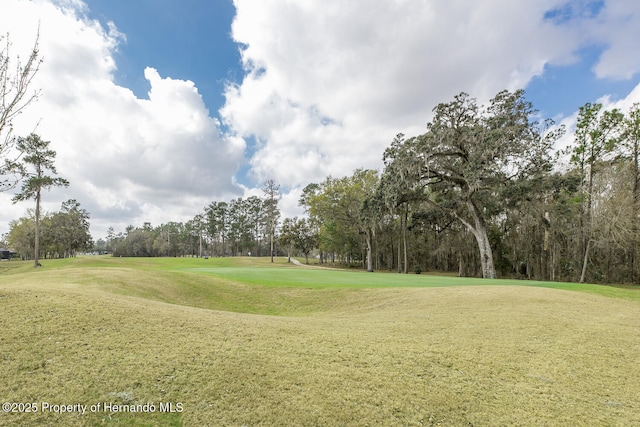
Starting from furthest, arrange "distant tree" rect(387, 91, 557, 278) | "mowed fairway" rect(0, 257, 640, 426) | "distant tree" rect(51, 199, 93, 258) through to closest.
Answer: "distant tree" rect(51, 199, 93, 258) → "distant tree" rect(387, 91, 557, 278) → "mowed fairway" rect(0, 257, 640, 426)

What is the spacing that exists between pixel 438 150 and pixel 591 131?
524 inches

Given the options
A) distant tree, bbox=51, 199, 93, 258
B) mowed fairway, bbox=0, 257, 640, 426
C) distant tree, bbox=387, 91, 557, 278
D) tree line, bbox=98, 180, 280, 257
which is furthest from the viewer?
tree line, bbox=98, 180, 280, 257

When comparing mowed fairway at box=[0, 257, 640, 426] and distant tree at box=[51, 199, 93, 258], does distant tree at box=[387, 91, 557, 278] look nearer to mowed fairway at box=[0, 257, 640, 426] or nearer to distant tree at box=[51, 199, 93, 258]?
mowed fairway at box=[0, 257, 640, 426]

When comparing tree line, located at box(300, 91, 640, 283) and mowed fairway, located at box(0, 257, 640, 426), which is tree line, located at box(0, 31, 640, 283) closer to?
tree line, located at box(300, 91, 640, 283)

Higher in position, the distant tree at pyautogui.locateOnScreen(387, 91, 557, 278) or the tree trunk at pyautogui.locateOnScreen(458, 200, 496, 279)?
the distant tree at pyautogui.locateOnScreen(387, 91, 557, 278)

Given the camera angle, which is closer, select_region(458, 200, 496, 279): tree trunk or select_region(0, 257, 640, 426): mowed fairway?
select_region(0, 257, 640, 426): mowed fairway

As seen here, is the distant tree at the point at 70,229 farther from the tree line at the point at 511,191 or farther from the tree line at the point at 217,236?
the tree line at the point at 511,191

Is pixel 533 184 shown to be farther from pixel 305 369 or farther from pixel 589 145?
pixel 305 369

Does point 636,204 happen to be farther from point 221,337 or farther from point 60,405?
point 60,405

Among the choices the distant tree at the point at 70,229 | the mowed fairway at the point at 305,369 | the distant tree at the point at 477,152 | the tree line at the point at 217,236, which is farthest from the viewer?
the tree line at the point at 217,236

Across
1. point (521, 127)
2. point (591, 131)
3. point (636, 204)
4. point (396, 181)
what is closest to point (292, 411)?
point (396, 181)

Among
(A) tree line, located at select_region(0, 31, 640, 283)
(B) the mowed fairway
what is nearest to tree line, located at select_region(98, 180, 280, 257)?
(A) tree line, located at select_region(0, 31, 640, 283)

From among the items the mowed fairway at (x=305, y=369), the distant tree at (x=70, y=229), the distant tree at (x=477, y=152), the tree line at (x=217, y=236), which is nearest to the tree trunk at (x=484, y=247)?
the distant tree at (x=477, y=152)

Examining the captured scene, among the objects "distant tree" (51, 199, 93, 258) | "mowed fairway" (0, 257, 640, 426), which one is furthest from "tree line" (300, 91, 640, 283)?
"distant tree" (51, 199, 93, 258)
